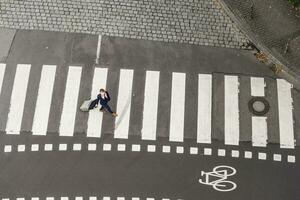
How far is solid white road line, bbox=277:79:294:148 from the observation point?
1844 centimetres

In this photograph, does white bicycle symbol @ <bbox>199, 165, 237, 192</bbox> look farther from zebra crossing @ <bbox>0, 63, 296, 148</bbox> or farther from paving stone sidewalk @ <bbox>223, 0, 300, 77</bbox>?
paving stone sidewalk @ <bbox>223, 0, 300, 77</bbox>

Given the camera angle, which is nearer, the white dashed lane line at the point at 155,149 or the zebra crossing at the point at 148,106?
the white dashed lane line at the point at 155,149

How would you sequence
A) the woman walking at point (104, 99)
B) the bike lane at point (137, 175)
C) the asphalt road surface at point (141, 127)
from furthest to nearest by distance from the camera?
the woman walking at point (104, 99) < the asphalt road surface at point (141, 127) < the bike lane at point (137, 175)

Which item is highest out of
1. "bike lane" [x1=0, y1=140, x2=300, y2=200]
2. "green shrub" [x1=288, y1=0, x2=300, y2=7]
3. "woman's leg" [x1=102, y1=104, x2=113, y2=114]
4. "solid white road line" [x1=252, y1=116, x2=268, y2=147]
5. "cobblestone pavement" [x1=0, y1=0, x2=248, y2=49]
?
"green shrub" [x1=288, y1=0, x2=300, y2=7]

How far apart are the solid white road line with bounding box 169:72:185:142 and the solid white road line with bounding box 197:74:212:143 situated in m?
0.60

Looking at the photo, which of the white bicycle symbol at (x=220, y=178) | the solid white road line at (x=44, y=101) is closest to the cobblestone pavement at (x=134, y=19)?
the solid white road line at (x=44, y=101)

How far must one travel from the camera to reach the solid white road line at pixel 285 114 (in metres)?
18.4

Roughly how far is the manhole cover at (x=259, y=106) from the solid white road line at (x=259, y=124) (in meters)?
0.17

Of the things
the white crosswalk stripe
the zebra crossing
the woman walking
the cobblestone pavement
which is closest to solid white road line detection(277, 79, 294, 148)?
the zebra crossing

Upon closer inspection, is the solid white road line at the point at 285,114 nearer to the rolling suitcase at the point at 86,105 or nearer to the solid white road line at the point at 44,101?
the rolling suitcase at the point at 86,105

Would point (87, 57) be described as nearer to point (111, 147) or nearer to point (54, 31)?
point (54, 31)

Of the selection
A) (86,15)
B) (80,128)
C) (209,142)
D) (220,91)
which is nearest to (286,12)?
(220,91)

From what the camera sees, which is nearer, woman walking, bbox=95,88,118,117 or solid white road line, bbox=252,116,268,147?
woman walking, bbox=95,88,118,117

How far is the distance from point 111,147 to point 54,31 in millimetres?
5348
